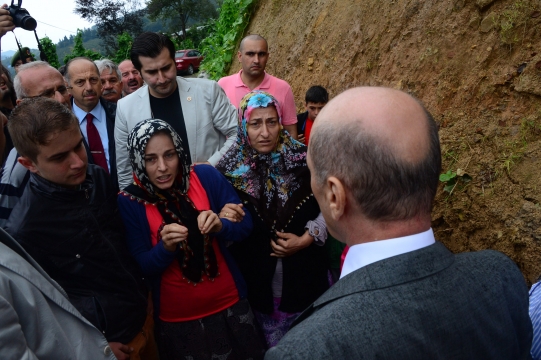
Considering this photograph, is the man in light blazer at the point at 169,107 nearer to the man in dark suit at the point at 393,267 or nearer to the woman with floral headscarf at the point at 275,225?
the woman with floral headscarf at the point at 275,225

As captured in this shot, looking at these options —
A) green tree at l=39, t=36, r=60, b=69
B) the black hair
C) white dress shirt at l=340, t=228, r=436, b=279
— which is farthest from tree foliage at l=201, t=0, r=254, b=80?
green tree at l=39, t=36, r=60, b=69

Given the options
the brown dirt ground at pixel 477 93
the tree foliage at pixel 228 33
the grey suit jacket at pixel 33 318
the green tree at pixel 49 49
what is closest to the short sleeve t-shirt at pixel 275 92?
the brown dirt ground at pixel 477 93

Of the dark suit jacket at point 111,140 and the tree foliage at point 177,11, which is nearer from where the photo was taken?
the dark suit jacket at point 111,140

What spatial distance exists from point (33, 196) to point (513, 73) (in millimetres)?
3431

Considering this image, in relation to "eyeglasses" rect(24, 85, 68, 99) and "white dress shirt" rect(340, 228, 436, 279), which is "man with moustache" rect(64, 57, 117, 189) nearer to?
"eyeglasses" rect(24, 85, 68, 99)

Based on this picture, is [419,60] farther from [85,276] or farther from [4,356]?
[4,356]

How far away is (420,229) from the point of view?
1.14 m

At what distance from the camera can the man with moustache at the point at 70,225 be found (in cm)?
200

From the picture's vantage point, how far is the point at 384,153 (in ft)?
3.57

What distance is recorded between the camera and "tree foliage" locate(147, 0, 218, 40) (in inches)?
1884

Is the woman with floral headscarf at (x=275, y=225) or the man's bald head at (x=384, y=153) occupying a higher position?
the man's bald head at (x=384, y=153)

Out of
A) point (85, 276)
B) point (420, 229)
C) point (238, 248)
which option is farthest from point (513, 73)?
point (85, 276)

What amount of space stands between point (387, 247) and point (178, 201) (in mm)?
1542

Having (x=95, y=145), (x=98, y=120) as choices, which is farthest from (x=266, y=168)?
(x=98, y=120)
